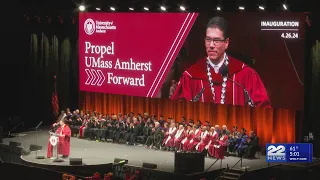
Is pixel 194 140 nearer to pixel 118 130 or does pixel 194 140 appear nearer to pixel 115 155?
pixel 115 155

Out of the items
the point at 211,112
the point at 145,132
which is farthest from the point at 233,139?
the point at 145,132

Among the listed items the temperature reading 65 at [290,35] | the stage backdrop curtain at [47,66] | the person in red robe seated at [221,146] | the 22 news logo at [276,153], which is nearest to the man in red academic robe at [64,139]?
the person in red robe seated at [221,146]

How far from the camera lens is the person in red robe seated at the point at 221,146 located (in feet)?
73.8

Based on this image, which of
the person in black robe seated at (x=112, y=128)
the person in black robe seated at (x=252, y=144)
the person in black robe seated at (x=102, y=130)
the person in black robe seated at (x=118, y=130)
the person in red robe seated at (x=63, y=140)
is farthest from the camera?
the person in black robe seated at (x=102, y=130)

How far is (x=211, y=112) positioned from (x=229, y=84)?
2.12m

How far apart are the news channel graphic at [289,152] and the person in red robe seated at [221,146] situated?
2.40 meters

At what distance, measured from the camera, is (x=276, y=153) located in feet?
66.6

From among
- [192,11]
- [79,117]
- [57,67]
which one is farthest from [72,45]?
[192,11]

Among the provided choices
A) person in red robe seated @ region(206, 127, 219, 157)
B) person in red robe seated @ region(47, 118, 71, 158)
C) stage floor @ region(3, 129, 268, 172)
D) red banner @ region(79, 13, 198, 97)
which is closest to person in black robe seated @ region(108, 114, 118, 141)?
stage floor @ region(3, 129, 268, 172)

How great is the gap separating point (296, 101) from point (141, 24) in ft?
21.4

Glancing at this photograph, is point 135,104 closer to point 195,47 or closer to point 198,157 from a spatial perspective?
point 195,47

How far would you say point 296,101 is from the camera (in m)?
22.4

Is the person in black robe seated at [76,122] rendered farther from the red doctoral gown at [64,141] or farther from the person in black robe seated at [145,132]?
the red doctoral gown at [64,141]

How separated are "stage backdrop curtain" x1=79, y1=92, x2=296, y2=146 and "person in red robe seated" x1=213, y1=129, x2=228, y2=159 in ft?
5.76
